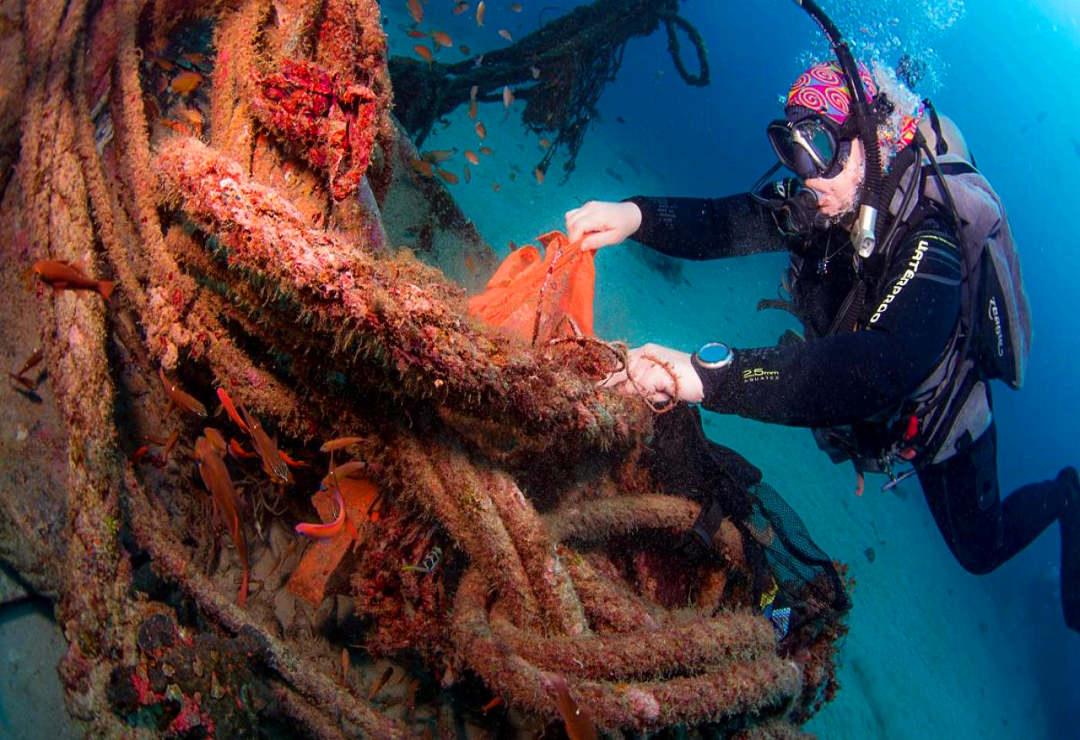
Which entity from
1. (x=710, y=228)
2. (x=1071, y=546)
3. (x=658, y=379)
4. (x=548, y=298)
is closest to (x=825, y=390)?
(x=658, y=379)

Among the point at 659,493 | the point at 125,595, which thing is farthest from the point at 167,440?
the point at 659,493

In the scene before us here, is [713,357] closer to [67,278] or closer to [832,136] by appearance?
[832,136]

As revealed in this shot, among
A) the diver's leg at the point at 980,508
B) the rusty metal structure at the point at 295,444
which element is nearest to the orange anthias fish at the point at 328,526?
the rusty metal structure at the point at 295,444

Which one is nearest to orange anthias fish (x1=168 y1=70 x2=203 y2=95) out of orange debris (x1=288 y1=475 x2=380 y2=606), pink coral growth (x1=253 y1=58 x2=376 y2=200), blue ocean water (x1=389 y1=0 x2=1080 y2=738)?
pink coral growth (x1=253 y1=58 x2=376 y2=200)

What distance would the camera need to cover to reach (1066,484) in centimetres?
711

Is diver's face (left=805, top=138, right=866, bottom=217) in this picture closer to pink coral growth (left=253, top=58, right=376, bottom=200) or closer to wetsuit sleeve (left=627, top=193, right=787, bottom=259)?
wetsuit sleeve (left=627, top=193, right=787, bottom=259)

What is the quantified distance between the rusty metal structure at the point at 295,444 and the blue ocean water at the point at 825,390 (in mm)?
6127

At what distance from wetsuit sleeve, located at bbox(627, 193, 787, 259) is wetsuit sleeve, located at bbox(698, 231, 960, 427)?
1.73m

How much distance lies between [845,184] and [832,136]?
353mm

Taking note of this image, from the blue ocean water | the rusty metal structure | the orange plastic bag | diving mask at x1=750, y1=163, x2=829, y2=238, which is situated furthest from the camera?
the blue ocean water

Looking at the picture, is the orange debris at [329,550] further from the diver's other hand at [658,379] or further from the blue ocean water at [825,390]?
the blue ocean water at [825,390]

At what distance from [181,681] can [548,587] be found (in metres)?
1.25

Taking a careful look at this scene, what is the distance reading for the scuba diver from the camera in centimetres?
278

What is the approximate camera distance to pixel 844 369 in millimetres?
2783
